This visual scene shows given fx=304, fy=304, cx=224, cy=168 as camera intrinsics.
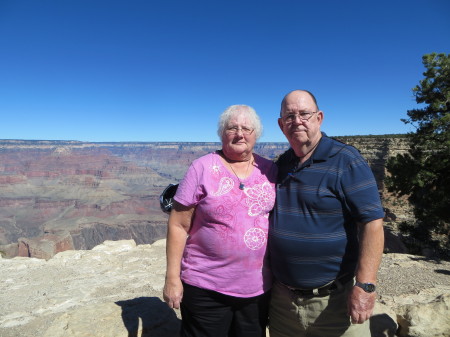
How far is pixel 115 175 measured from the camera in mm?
189875

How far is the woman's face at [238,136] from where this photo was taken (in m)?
2.35

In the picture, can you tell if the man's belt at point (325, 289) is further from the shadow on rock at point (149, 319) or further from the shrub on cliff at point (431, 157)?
the shrub on cliff at point (431, 157)

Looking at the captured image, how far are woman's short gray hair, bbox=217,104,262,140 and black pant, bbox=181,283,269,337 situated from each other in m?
1.27

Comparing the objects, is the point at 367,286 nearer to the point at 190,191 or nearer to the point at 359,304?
the point at 359,304

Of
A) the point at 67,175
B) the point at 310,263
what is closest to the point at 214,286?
the point at 310,263

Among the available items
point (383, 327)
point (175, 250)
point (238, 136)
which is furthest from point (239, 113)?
point (383, 327)

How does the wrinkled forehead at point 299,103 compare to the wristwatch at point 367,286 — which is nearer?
the wristwatch at point 367,286

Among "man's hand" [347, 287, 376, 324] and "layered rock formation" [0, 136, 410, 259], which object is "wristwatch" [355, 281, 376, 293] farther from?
"layered rock formation" [0, 136, 410, 259]

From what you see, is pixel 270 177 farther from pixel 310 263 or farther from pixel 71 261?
pixel 71 261

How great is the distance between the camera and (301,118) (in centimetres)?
222

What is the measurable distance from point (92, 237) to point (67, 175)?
290 feet

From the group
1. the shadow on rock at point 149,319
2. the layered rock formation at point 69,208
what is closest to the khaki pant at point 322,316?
the shadow on rock at point 149,319

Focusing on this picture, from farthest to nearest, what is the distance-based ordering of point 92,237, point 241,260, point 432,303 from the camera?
point 92,237, point 432,303, point 241,260

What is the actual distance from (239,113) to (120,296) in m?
5.70
